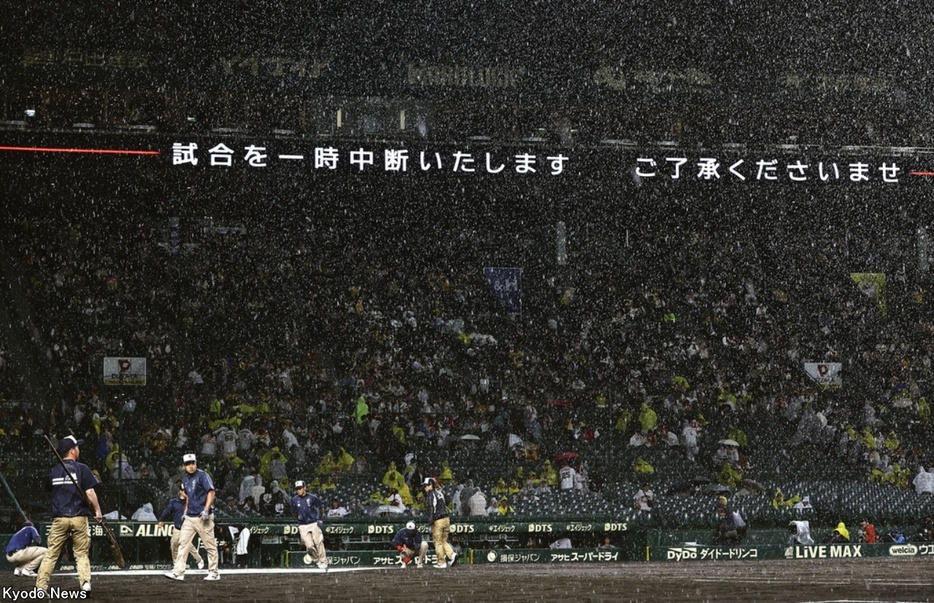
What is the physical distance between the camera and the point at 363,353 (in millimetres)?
29578

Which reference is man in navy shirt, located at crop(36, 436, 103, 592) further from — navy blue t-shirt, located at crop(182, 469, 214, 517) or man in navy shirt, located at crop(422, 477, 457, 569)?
man in navy shirt, located at crop(422, 477, 457, 569)

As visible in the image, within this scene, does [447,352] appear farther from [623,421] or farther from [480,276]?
[623,421]

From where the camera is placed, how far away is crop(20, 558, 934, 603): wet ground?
12969mm

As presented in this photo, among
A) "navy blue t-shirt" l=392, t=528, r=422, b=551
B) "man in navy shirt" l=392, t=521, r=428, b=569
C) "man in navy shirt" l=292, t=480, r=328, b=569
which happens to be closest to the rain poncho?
"man in navy shirt" l=392, t=521, r=428, b=569

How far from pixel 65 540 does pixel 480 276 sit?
2199cm

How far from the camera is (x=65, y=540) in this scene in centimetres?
1317

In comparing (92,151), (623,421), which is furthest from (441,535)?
(92,151)

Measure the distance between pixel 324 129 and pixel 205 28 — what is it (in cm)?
382

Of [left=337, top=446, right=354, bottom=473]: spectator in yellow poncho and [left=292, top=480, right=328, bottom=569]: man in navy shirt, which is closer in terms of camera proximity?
[left=292, top=480, right=328, bottom=569]: man in navy shirt

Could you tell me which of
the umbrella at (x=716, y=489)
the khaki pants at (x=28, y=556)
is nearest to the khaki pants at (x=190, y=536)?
the khaki pants at (x=28, y=556)

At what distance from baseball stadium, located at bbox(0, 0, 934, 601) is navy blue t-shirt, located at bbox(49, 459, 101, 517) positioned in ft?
24.3

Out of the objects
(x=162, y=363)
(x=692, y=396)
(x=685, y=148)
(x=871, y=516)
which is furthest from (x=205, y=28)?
(x=871, y=516)

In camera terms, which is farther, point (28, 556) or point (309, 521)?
point (309, 521)

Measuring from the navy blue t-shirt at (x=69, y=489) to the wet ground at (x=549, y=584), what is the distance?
35.3 inches
